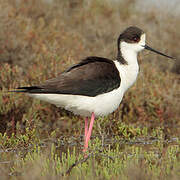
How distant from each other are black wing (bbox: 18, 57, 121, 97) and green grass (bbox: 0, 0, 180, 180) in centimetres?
53

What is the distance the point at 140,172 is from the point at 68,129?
127 inches

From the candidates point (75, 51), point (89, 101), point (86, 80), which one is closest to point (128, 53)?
point (86, 80)

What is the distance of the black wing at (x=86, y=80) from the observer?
13.8 feet

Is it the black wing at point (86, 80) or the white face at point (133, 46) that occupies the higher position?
the white face at point (133, 46)

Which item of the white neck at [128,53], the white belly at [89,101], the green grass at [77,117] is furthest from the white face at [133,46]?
the green grass at [77,117]

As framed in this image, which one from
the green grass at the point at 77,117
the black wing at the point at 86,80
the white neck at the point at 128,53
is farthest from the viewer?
the white neck at the point at 128,53

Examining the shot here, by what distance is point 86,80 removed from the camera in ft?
14.2

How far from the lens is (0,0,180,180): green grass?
11.0 feet

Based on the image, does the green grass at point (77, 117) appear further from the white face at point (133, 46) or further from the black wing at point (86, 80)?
the white face at point (133, 46)

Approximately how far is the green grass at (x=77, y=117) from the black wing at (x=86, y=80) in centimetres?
53

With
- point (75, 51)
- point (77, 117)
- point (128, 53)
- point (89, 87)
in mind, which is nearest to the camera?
point (89, 87)

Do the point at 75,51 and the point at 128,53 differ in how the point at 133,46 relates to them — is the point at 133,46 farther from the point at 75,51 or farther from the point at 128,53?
the point at 75,51

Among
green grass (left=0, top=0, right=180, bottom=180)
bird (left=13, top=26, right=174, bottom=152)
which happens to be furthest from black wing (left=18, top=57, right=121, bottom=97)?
green grass (left=0, top=0, right=180, bottom=180)

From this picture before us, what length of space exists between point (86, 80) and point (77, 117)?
1831 millimetres
